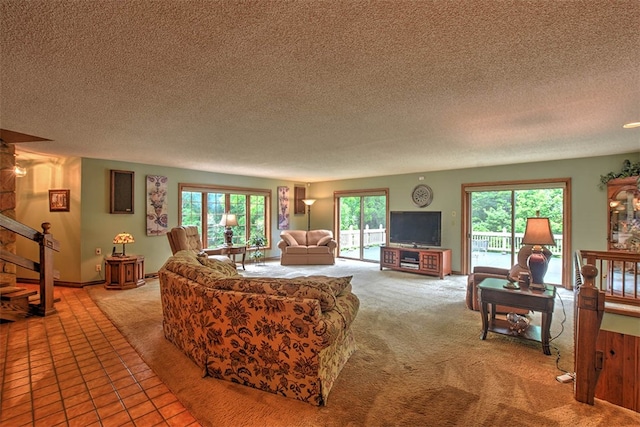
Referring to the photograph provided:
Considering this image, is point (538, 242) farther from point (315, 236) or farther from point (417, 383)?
point (315, 236)

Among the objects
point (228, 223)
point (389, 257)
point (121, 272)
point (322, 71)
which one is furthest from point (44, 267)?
point (389, 257)

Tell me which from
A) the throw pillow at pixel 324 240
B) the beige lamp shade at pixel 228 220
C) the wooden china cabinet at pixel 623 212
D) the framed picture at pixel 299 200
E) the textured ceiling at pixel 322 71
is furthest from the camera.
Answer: the framed picture at pixel 299 200

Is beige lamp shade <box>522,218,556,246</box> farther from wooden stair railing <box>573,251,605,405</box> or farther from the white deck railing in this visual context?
the white deck railing

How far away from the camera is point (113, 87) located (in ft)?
7.74

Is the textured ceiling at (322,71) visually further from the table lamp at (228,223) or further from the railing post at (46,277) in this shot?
the table lamp at (228,223)

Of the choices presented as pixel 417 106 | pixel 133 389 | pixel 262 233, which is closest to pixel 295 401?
pixel 133 389

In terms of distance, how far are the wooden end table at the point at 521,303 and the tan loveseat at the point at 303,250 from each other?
15.5 ft

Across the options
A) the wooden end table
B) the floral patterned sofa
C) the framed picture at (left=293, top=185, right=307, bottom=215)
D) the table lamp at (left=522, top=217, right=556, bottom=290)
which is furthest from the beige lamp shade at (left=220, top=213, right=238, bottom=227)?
the table lamp at (left=522, top=217, right=556, bottom=290)

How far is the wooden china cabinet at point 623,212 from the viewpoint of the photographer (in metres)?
4.48

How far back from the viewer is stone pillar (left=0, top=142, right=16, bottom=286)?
166 inches

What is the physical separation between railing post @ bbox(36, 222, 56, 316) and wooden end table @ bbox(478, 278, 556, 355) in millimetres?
5255

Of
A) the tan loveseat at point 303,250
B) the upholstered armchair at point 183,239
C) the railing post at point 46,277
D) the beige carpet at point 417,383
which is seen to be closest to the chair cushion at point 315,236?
the tan loveseat at point 303,250

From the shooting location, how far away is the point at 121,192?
5816 mm

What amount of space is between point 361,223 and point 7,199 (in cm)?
711
